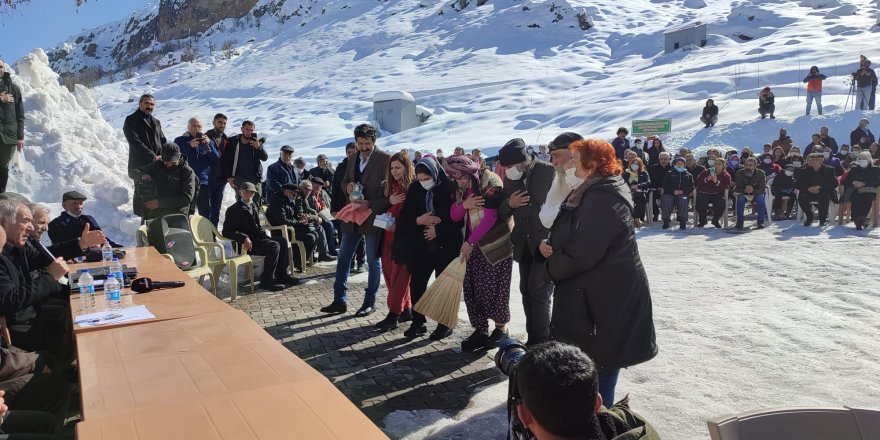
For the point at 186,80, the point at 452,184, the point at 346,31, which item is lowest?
the point at 452,184

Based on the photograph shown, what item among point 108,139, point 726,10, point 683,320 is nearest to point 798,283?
point 683,320

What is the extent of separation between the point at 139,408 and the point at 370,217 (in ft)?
12.1

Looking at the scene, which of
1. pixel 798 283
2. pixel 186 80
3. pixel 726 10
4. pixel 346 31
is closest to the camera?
pixel 798 283

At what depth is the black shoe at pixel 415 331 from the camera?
17.4ft

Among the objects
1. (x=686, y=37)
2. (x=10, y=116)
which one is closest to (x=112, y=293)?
(x=10, y=116)

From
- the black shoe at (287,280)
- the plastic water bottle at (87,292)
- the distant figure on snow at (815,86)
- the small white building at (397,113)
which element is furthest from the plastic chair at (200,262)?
the small white building at (397,113)

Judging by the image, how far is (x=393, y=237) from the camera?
18.2ft

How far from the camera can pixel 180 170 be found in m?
7.04

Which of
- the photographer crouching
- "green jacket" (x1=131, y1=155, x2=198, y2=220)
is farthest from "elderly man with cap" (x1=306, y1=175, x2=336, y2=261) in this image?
the photographer crouching

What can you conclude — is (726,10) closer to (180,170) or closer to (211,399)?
(180,170)

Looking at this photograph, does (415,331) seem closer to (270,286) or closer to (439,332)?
(439,332)

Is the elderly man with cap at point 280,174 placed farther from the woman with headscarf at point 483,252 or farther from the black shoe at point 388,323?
the woman with headscarf at point 483,252

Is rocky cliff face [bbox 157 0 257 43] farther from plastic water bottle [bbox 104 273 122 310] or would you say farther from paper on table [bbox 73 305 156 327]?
paper on table [bbox 73 305 156 327]

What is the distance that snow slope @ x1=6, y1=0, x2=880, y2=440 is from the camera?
169 inches
